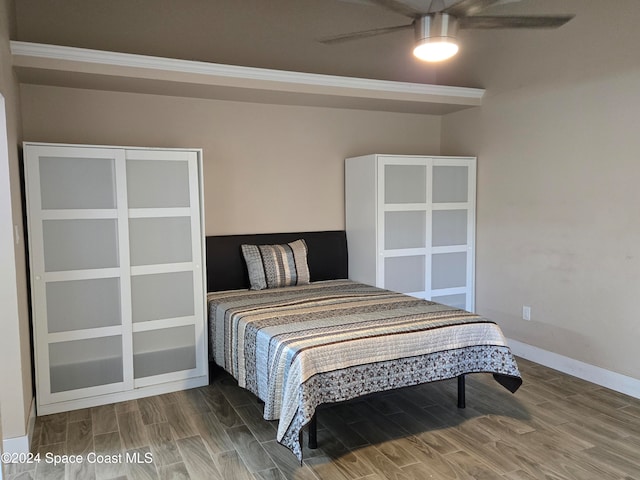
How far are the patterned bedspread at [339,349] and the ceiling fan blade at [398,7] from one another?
1.71 meters

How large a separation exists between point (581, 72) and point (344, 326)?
262 cm

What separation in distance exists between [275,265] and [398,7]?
2.35 m

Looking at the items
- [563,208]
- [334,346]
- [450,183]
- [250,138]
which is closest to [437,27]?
[334,346]

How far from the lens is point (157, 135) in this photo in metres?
4.02

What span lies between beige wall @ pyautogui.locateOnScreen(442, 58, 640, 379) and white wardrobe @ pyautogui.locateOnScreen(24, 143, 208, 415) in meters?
2.66

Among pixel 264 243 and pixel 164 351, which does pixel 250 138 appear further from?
pixel 164 351

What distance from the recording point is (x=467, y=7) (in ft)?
7.84

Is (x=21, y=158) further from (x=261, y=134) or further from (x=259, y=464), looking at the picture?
(x=259, y=464)

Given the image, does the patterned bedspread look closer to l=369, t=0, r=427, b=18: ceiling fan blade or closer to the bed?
the bed

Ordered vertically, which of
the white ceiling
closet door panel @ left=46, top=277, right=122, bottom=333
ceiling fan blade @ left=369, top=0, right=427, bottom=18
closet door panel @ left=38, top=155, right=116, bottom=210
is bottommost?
closet door panel @ left=46, top=277, right=122, bottom=333

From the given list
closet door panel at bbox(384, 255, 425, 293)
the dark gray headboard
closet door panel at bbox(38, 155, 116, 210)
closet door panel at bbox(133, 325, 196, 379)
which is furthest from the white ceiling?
closet door panel at bbox(133, 325, 196, 379)

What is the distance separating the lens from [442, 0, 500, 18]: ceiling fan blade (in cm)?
232

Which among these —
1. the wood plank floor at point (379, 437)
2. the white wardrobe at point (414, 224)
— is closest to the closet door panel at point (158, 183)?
the wood plank floor at point (379, 437)

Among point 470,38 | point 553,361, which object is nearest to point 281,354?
point 553,361
